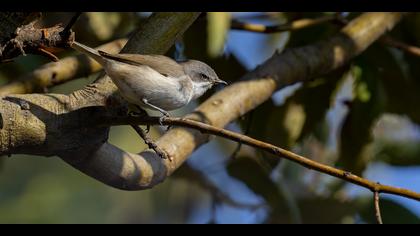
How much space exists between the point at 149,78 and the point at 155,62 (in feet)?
0.15

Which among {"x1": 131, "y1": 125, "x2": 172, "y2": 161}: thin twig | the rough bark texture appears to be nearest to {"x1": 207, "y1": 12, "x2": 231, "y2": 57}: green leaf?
the rough bark texture

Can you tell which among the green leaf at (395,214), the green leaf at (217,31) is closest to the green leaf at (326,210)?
the green leaf at (395,214)

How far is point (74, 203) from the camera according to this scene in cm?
396

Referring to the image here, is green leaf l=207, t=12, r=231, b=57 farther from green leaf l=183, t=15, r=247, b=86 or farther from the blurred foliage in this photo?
green leaf l=183, t=15, r=247, b=86

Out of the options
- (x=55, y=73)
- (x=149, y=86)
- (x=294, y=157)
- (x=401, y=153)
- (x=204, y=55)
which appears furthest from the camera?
(x=401, y=153)

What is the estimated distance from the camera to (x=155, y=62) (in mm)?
1942

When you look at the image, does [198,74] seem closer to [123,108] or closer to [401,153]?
[123,108]

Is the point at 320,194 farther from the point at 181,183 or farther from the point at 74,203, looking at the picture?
the point at 74,203

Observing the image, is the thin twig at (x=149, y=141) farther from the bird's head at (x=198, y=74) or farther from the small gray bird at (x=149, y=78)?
the bird's head at (x=198, y=74)

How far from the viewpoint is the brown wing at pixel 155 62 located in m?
1.86

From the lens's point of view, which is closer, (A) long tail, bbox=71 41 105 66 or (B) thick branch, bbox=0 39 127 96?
(A) long tail, bbox=71 41 105 66

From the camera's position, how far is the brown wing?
1.86 m

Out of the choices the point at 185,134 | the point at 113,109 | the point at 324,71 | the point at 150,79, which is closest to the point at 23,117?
the point at 113,109

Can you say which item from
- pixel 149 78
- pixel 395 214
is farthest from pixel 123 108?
pixel 395 214
